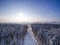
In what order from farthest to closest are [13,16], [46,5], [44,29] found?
[44,29] < [13,16] < [46,5]

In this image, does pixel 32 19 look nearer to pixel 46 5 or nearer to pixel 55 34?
pixel 46 5

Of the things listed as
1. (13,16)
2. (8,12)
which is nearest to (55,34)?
(13,16)

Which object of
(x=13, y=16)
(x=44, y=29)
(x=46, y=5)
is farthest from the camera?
(x=44, y=29)

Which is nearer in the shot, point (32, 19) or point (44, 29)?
point (32, 19)

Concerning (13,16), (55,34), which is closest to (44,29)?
(55,34)

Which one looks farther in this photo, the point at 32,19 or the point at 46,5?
the point at 32,19

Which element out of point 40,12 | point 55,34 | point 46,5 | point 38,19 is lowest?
point 55,34

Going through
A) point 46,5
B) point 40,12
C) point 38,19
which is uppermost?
point 46,5

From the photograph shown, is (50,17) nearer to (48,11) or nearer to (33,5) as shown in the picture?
(48,11)

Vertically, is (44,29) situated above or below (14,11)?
below
